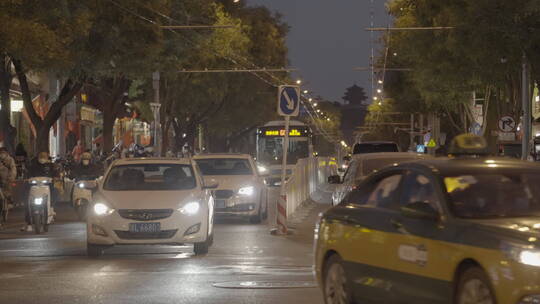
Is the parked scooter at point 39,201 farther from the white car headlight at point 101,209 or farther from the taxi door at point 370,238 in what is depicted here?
the taxi door at point 370,238

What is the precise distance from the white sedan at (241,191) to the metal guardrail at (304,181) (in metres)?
0.69

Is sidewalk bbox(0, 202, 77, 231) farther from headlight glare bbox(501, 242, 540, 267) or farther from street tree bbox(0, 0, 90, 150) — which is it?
headlight glare bbox(501, 242, 540, 267)

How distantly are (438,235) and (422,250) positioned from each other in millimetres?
253

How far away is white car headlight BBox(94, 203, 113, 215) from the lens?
1733 cm

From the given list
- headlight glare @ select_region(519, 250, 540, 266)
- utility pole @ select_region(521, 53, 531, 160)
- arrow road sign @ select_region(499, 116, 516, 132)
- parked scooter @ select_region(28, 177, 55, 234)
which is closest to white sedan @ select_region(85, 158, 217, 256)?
parked scooter @ select_region(28, 177, 55, 234)

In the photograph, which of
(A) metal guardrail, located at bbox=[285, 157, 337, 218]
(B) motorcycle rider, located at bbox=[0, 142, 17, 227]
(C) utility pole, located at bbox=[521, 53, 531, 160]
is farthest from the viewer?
(C) utility pole, located at bbox=[521, 53, 531, 160]

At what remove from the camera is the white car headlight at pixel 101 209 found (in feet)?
56.9

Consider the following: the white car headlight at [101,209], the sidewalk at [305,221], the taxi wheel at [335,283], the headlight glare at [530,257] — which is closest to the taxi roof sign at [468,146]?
the taxi wheel at [335,283]

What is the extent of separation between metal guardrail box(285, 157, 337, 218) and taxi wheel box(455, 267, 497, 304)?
56.1 feet

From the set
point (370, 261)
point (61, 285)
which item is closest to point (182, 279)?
point (61, 285)

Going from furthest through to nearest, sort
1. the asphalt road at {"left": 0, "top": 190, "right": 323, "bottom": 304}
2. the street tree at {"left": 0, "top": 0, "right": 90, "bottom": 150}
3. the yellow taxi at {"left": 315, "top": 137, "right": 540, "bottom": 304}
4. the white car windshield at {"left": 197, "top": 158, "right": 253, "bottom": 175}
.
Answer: the street tree at {"left": 0, "top": 0, "right": 90, "bottom": 150}, the white car windshield at {"left": 197, "top": 158, "right": 253, "bottom": 175}, the asphalt road at {"left": 0, "top": 190, "right": 323, "bottom": 304}, the yellow taxi at {"left": 315, "top": 137, "right": 540, "bottom": 304}

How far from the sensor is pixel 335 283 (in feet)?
34.2

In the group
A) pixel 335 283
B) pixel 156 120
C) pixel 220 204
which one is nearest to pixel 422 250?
pixel 335 283

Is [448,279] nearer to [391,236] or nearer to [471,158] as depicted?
[391,236]
